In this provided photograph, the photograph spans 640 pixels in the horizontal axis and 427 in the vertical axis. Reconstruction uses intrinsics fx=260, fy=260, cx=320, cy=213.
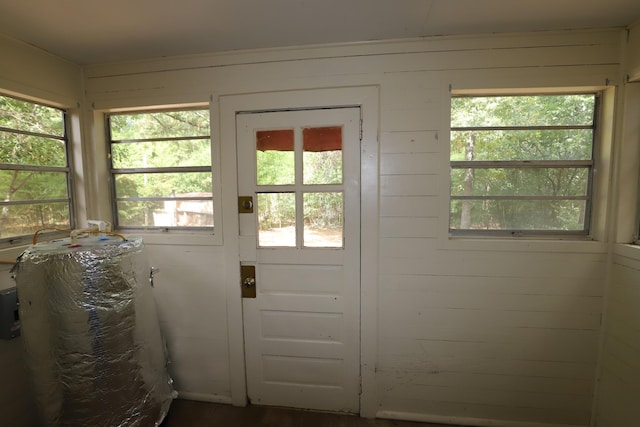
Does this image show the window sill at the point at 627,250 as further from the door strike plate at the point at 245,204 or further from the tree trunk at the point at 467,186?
the door strike plate at the point at 245,204

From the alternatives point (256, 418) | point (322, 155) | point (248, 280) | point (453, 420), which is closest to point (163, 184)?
point (248, 280)

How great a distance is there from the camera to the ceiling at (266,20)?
121 centimetres

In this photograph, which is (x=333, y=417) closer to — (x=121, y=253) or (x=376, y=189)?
(x=376, y=189)

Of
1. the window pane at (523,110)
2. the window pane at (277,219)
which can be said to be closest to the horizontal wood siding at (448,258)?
the window pane at (523,110)

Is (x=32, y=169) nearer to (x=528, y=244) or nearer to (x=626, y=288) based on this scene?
(x=528, y=244)

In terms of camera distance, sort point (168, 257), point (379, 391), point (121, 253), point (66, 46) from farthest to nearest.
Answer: point (168, 257)
point (379, 391)
point (66, 46)
point (121, 253)

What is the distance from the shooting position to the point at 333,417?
167cm

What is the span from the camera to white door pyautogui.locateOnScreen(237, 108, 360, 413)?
1.62 metres

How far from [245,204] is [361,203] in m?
0.74

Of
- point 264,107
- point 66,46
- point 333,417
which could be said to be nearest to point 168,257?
point 264,107

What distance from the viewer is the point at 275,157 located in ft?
5.48

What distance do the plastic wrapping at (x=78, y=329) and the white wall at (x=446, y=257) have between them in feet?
1.94

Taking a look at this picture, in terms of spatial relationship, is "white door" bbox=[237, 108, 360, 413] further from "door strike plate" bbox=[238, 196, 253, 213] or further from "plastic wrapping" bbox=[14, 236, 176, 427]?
"plastic wrapping" bbox=[14, 236, 176, 427]

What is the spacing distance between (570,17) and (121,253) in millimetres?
2561
